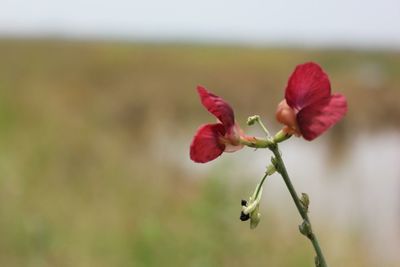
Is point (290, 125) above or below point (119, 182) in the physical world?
below

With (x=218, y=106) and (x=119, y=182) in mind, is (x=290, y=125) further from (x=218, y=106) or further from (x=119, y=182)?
(x=119, y=182)

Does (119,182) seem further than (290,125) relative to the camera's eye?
Yes

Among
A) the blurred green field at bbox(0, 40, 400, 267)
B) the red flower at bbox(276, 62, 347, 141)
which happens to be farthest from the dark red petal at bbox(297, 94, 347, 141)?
the blurred green field at bbox(0, 40, 400, 267)

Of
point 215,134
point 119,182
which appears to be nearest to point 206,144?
point 215,134

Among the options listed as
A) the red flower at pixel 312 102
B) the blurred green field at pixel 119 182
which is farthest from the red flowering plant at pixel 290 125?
the blurred green field at pixel 119 182

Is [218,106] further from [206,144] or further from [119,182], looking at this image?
[119,182]

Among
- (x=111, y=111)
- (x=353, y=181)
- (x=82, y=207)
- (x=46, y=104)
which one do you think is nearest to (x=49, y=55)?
(x=111, y=111)

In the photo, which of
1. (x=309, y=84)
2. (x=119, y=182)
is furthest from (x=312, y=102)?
(x=119, y=182)
